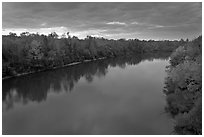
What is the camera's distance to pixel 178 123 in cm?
1112

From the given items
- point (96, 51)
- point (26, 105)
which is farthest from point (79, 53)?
point (26, 105)

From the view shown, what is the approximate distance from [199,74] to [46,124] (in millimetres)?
8106

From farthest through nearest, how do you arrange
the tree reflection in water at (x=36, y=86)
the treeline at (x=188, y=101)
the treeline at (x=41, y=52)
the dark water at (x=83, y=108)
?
1. the treeline at (x=41, y=52)
2. the tree reflection in water at (x=36, y=86)
3. the dark water at (x=83, y=108)
4. the treeline at (x=188, y=101)

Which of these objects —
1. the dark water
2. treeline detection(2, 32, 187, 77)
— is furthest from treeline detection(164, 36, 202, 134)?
treeline detection(2, 32, 187, 77)

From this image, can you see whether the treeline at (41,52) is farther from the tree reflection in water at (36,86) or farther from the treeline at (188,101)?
the treeline at (188,101)

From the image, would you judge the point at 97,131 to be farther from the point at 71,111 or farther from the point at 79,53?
the point at 79,53

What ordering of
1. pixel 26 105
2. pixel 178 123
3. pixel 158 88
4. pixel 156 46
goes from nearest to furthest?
pixel 178 123 → pixel 26 105 → pixel 158 88 → pixel 156 46

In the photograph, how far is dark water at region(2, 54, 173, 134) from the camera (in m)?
12.4

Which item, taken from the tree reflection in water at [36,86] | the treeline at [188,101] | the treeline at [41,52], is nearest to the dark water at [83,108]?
the tree reflection in water at [36,86]

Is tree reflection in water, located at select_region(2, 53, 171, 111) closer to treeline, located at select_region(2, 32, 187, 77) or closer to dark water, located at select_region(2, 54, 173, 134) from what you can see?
dark water, located at select_region(2, 54, 173, 134)

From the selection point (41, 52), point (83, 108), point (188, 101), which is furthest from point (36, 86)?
point (188, 101)

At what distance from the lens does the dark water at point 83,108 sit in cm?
1235

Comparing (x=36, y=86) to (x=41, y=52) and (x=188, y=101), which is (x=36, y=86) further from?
(x=188, y=101)

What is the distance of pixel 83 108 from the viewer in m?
15.9
